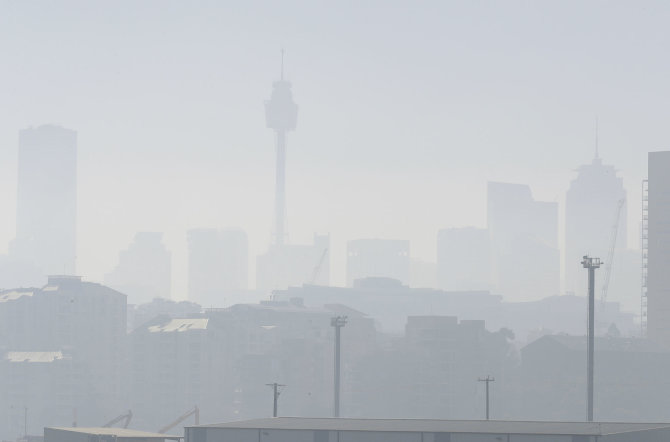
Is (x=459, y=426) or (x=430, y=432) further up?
(x=430, y=432)

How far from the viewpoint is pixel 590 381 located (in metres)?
141

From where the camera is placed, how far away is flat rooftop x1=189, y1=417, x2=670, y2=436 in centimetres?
8206

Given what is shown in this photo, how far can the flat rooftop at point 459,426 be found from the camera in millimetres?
82062

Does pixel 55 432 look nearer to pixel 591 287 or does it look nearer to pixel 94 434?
pixel 94 434

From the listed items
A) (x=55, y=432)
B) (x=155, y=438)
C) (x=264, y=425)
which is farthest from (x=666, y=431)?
(x=55, y=432)

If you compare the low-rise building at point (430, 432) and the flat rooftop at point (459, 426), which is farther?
the flat rooftop at point (459, 426)

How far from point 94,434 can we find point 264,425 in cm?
2188

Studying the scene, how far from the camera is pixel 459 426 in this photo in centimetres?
8900

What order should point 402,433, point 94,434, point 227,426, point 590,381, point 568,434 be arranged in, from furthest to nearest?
point 590,381, point 94,434, point 227,426, point 402,433, point 568,434

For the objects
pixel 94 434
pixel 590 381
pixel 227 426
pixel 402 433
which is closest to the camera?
pixel 402 433

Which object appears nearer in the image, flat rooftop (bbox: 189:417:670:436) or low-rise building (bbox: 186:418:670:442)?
low-rise building (bbox: 186:418:670:442)

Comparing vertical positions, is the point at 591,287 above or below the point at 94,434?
above

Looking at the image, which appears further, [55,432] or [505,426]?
[55,432]

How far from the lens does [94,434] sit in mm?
107812
